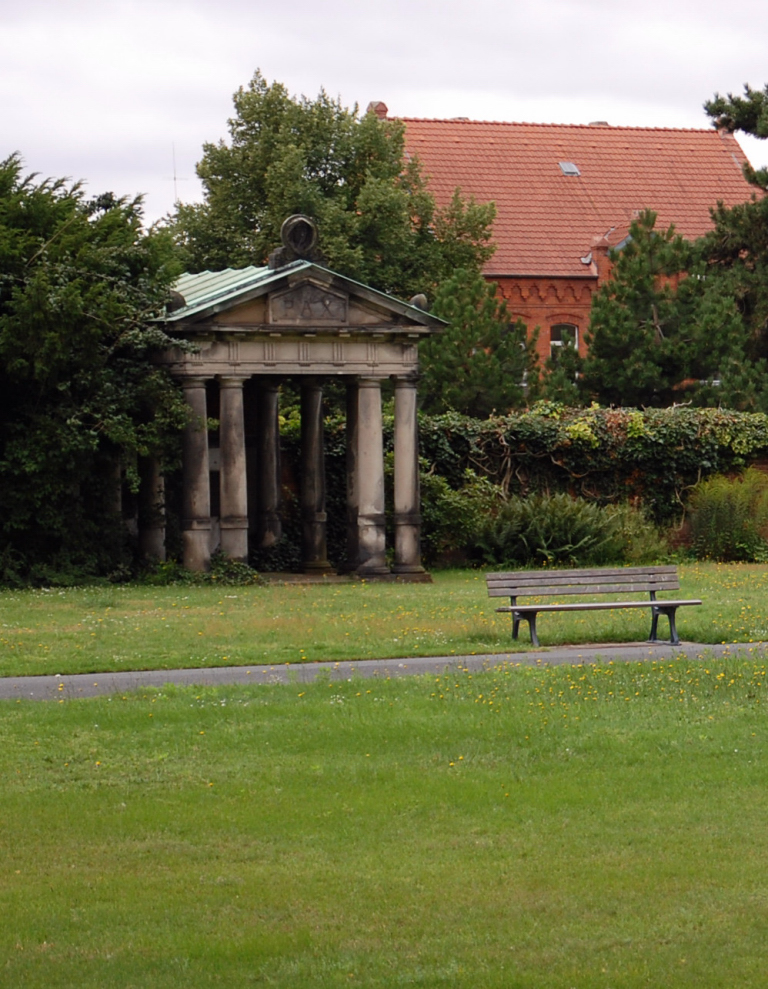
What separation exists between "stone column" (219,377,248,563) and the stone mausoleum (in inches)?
0.7

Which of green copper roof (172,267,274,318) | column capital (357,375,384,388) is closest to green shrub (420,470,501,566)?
column capital (357,375,384,388)

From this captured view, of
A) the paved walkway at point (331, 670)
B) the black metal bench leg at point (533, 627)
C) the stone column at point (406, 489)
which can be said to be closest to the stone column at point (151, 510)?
the stone column at point (406, 489)

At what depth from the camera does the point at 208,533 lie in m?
26.9

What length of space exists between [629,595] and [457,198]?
1032 inches

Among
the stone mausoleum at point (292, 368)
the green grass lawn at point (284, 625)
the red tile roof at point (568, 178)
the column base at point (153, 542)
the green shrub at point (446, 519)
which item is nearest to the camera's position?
the green grass lawn at point (284, 625)

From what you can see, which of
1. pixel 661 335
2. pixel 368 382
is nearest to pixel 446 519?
pixel 368 382

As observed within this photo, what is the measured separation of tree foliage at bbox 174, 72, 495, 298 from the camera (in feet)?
139

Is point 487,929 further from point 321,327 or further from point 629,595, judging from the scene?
point 321,327

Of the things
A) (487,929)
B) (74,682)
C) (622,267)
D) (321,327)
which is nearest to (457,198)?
(622,267)

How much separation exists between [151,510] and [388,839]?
1998 cm

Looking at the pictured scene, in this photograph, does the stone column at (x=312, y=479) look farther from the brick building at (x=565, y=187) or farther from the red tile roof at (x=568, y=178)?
the red tile roof at (x=568, y=178)

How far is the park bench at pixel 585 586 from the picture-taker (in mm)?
16516

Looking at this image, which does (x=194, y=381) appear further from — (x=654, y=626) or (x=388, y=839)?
(x=388, y=839)

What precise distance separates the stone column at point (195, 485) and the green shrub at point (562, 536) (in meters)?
6.54
